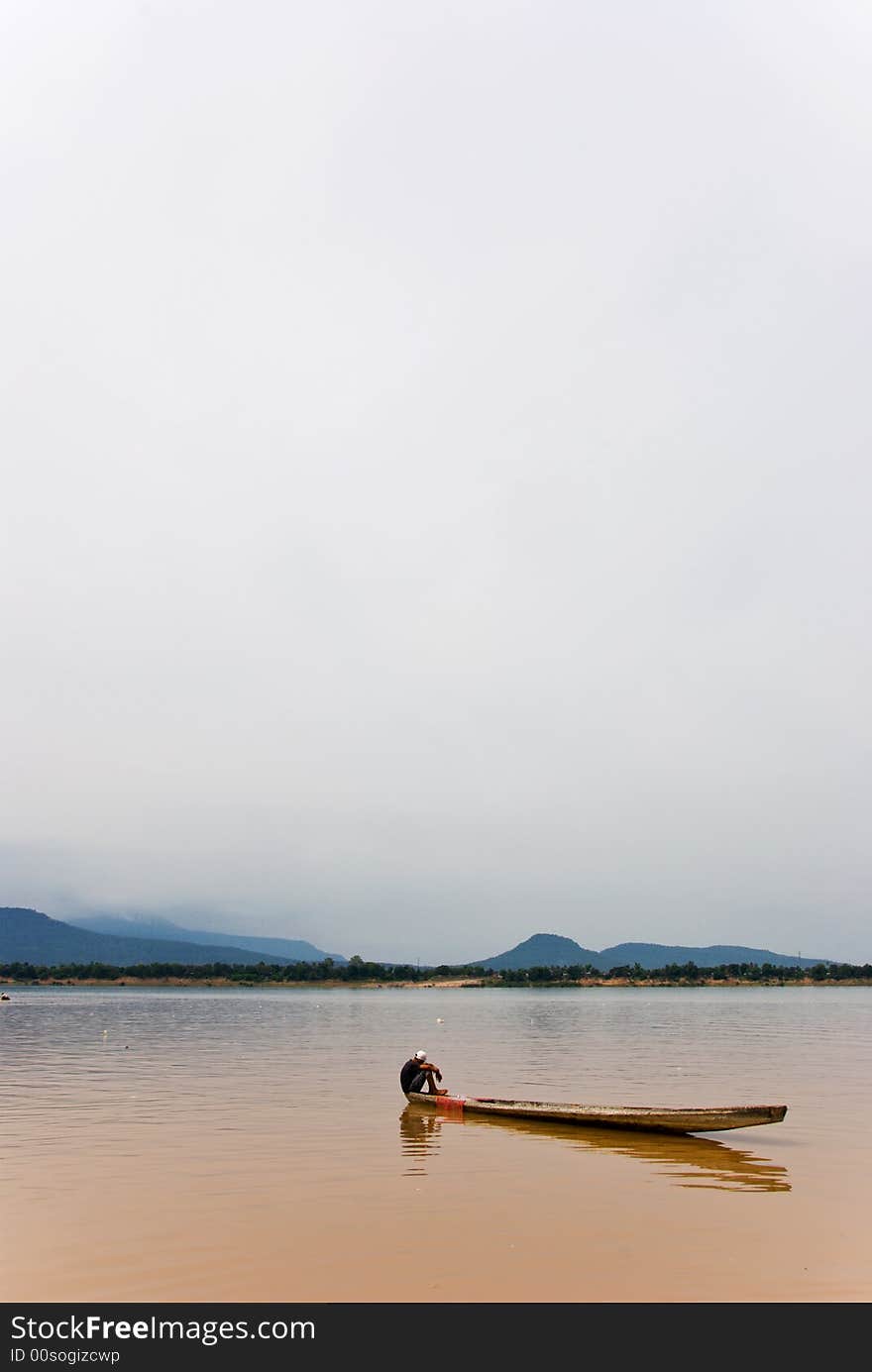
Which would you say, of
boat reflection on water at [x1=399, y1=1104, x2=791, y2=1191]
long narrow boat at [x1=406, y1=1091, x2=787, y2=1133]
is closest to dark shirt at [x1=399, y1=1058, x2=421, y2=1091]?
boat reflection on water at [x1=399, y1=1104, x2=791, y2=1191]

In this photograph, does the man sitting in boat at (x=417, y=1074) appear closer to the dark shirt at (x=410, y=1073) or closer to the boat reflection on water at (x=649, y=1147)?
the dark shirt at (x=410, y=1073)

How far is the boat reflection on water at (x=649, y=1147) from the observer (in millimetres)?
20719

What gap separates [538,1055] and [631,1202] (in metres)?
34.1

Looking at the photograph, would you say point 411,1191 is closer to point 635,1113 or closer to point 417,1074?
point 635,1113

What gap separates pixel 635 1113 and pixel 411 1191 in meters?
8.30

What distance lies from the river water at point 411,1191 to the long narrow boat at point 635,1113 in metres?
0.35

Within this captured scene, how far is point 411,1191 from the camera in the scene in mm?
19578

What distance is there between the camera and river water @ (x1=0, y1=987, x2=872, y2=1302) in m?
13.8

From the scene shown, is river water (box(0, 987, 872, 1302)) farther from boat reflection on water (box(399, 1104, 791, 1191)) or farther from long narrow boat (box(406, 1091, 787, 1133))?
long narrow boat (box(406, 1091, 787, 1133))

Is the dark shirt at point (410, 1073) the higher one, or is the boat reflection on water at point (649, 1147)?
the dark shirt at point (410, 1073)

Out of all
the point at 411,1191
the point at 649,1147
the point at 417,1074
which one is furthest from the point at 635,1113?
the point at 417,1074

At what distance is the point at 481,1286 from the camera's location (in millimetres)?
13438

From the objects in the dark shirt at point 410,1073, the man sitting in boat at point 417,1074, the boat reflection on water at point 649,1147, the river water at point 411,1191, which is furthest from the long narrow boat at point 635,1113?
the dark shirt at point 410,1073

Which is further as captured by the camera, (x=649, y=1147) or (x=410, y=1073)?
(x=410, y=1073)
